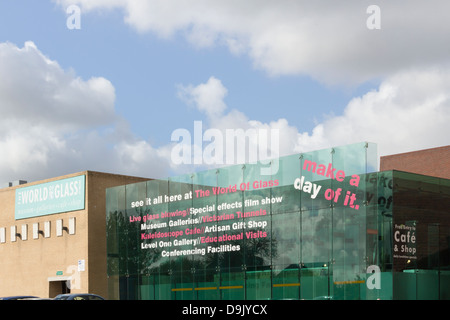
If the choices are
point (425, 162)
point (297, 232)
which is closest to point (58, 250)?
point (297, 232)

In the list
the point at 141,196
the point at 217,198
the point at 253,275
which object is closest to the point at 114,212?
the point at 141,196

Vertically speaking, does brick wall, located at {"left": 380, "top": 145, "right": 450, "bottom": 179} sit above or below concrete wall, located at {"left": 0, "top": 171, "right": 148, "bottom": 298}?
above

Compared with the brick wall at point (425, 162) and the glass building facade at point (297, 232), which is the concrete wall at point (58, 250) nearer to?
the glass building facade at point (297, 232)

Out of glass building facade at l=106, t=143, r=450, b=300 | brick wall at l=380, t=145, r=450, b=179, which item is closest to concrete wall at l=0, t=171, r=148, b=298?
glass building facade at l=106, t=143, r=450, b=300

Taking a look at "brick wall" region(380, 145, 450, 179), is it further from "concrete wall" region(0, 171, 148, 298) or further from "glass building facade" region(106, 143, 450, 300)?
"concrete wall" region(0, 171, 148, 298)

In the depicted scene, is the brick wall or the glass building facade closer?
the glass building facade

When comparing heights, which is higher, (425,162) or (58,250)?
(425,162)

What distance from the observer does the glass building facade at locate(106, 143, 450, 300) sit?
85.8 feet

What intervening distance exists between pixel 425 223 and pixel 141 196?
46.8ft

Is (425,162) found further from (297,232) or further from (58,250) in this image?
(58,250)

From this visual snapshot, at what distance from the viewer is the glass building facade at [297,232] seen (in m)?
26.2

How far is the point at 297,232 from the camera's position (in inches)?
1096

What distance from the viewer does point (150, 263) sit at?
34.8 m
